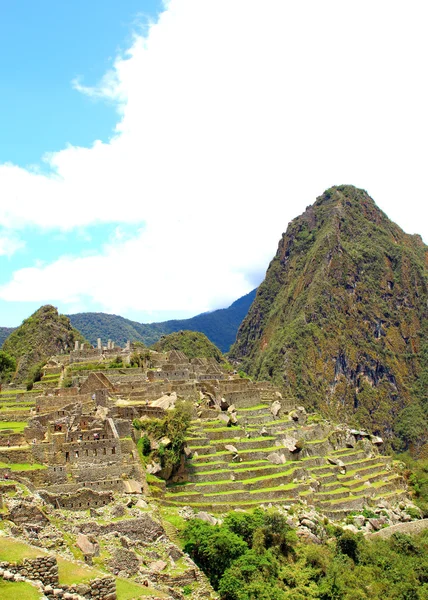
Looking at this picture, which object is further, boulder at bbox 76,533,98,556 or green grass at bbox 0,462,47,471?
green grass at bbox 0,462,47,471

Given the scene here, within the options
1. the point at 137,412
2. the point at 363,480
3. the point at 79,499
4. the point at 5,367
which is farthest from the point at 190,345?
the point at 79,499

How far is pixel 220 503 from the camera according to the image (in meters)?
30.6

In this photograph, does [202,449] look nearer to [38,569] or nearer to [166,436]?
[166,436]

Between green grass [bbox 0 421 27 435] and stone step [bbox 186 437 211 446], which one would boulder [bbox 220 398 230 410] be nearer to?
stone step [bbox 186 437 211 446]

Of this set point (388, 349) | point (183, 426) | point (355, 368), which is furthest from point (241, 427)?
point (388, 349)

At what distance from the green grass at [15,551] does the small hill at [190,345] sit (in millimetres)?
78607

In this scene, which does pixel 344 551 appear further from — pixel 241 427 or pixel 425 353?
pixel 425 353

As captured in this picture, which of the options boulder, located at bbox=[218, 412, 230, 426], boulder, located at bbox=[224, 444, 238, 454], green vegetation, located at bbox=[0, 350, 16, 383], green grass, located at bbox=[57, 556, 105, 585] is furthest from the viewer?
green vegetation, located at bbox=[0, 350, 16, 383]

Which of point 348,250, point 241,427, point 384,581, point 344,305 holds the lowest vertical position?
point 384,581

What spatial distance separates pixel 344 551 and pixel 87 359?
28550 mm

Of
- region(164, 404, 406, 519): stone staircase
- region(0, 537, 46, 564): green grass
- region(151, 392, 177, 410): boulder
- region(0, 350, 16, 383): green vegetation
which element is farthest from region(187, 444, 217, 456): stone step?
region(0, 350, 16, 383): green vegetation

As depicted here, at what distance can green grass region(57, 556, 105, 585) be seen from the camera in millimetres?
13180

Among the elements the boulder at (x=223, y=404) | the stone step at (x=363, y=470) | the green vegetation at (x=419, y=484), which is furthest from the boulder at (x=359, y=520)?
the boulder at (x=223, y=404)

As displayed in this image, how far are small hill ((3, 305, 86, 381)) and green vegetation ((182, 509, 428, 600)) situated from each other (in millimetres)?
52370
